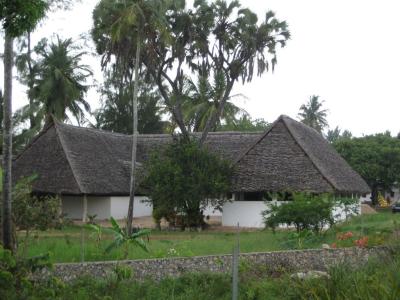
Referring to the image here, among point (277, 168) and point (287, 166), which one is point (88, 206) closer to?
point (277, 168)

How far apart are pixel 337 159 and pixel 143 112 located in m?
23.1

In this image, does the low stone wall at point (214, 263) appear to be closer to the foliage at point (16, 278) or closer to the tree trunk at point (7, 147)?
the foliage at point (16, 278)

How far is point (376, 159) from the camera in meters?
55.8

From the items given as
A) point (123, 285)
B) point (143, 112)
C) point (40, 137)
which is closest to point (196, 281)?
point (123, 285)

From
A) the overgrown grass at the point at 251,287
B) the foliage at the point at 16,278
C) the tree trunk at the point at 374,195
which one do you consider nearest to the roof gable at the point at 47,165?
the overgrown grass at the point at 251,287

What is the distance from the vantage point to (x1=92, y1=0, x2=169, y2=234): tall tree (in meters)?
27.3

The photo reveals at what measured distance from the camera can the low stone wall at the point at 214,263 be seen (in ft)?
36.3

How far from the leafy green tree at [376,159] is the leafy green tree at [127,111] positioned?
17.4 metres

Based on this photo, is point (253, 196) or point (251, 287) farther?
point (253, 196)

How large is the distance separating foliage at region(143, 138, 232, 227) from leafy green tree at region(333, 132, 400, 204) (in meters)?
27.3

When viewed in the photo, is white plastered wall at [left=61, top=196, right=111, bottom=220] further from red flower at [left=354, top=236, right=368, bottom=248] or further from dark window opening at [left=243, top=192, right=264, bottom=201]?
red flower at [left=354, top=236, right=368, bottom=248]

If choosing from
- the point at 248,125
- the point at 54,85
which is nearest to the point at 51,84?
the point at 54,85

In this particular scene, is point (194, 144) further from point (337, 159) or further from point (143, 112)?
point (143, 112)

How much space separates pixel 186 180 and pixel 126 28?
7.74 meters
